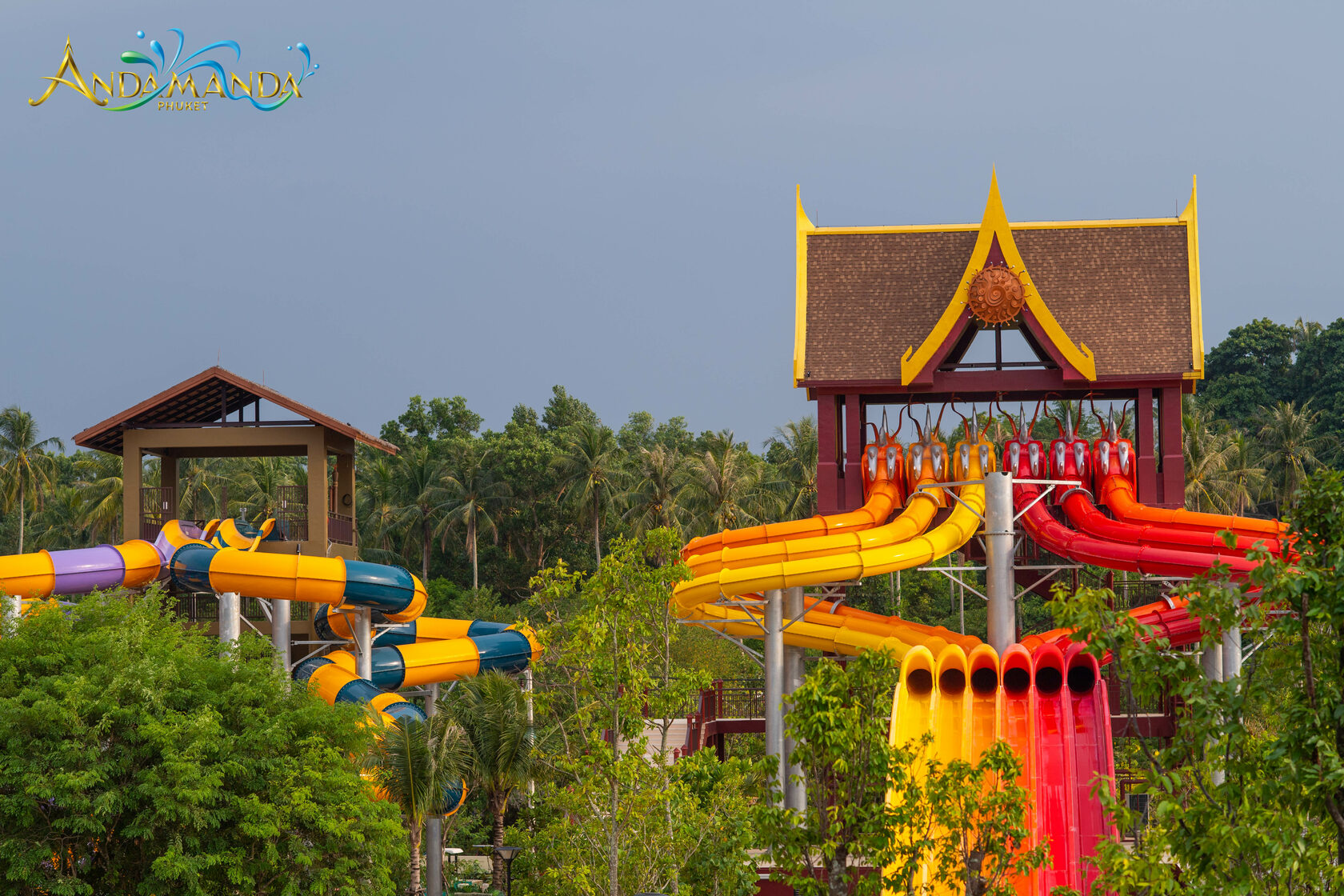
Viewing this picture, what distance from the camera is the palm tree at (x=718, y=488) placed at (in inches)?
2254

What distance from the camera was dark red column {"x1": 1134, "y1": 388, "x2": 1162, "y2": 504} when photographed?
2941cm

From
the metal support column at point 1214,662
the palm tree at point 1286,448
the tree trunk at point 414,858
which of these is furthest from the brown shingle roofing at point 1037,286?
the palm tree at point 1286,448

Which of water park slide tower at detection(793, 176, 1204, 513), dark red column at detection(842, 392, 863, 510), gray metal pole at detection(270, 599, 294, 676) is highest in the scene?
water park slide tower at detection(793, 176, 1204, 513)

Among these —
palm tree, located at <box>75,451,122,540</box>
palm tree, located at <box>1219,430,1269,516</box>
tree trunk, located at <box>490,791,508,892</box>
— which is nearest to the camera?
tree trunk, located at <box>490,791,508,892</box>

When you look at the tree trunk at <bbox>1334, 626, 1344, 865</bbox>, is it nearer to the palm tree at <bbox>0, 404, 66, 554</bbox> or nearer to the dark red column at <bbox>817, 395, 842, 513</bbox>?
the dark red column at <bbox>817, 395, 842, 513</bbox>

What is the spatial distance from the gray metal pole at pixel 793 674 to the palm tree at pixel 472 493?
37.4 metres

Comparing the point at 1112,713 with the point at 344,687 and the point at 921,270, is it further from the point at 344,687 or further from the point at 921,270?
the point at 344,687

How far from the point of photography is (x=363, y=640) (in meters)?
28.3

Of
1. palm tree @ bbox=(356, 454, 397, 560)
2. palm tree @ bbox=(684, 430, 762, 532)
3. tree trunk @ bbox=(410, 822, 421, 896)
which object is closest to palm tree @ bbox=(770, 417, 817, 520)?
palm tree @ bbox=(684, 430, 762, 532)

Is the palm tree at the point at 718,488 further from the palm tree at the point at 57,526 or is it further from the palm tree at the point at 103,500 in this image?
the palm tree at the point at 57,526

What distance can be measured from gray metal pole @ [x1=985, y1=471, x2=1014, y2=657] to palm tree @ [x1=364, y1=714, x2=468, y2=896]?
9.16 meters

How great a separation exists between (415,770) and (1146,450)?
16.0 meters

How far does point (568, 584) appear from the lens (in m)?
18.4

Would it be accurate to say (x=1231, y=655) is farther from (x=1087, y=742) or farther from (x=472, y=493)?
(x=472, y=493)
